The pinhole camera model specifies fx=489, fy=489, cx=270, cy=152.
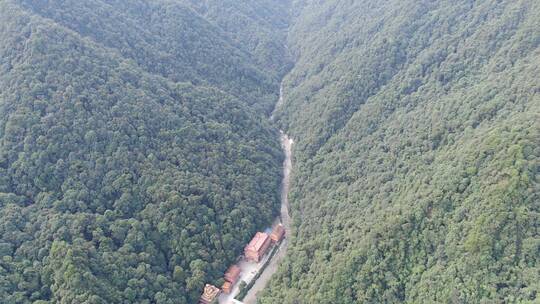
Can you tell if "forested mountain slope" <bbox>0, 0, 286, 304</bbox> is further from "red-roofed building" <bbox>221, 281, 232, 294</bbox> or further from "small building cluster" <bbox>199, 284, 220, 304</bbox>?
"red-roofed building" <bbox>221, 281, 232, 294</bbox>

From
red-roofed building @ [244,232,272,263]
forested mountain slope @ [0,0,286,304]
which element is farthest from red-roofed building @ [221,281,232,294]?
red-roofed building @ [244,232,272,263]

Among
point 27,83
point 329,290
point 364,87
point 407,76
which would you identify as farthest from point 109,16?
point 329,290

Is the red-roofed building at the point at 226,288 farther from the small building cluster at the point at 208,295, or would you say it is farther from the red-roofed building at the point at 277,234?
the red-roofed building at the point at 277,234

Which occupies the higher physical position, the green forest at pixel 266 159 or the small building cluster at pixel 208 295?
the green forest at pixel 266 159

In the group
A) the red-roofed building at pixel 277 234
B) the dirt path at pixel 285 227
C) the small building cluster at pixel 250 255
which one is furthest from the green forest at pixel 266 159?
the red-roofed building at pixel 277 234

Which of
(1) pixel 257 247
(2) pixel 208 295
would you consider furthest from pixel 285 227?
(2) pixel 208 295
